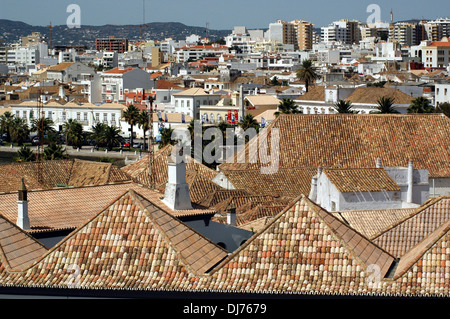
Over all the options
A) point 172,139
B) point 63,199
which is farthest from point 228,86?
point 63,199

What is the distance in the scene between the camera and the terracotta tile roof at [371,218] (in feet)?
83.8

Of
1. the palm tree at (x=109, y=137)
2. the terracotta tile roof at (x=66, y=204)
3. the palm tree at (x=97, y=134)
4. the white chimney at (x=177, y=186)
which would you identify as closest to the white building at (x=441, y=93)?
the palm tree at (x=109, y=137)

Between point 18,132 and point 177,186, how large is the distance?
78122mm

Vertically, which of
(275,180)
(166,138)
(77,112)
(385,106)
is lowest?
(77,112)

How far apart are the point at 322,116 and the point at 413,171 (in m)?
8.82

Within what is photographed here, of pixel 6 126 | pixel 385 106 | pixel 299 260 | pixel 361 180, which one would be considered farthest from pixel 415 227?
pixel 6 126

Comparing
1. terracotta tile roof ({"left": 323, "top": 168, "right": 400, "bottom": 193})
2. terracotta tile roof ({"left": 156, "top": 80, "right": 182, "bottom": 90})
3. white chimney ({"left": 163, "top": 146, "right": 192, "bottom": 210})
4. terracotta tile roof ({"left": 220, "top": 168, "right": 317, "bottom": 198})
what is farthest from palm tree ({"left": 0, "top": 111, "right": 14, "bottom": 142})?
A: white chimney ({"left": 163, "top": 146, "right": 192, "bottom": 210})

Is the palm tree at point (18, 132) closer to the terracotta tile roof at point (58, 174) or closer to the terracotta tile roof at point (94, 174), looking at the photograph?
the terracotta tile roof at point (58, 174)

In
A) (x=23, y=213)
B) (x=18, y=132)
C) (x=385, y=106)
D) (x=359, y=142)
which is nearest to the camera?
(x=23, y=213)

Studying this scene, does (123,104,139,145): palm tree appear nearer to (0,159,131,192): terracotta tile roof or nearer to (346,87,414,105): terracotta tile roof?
(346,87,414,105): terracotta tile roof

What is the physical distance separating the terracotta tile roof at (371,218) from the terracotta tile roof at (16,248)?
9725 millimetres

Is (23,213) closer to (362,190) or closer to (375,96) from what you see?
(362,190)

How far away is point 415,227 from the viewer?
2100cm
